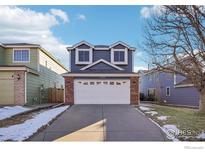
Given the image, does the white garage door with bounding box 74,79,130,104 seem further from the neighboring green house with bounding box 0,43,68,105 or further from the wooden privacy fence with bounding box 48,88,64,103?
the wooden privacy fence with bounding box 48,88,64,103

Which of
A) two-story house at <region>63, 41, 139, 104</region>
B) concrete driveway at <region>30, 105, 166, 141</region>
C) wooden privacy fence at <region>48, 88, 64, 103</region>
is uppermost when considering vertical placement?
two-story house at <region>63, 41, 139, 104</region>

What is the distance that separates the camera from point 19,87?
1819cm

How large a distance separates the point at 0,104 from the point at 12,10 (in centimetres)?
987

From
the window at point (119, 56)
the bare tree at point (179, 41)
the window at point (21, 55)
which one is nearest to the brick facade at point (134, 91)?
the window at point (119, 56)

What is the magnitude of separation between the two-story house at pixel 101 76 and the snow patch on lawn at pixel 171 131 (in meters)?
7.78

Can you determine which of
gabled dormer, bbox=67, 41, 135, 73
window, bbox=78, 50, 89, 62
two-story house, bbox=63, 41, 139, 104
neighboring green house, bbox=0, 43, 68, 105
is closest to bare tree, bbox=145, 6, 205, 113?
two-story house, bbox=63, 41, 139, 104

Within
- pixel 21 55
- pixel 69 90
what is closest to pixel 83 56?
pixel 69 90

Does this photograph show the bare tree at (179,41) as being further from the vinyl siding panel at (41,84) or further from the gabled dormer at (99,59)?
the vinyl siding panel at (41,84)

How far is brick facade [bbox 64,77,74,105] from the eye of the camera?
18406 mm

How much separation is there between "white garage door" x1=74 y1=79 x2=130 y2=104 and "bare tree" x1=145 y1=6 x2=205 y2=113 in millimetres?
3907

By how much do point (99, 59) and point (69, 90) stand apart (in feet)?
9.62
